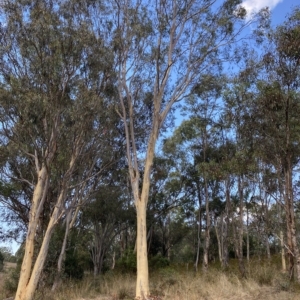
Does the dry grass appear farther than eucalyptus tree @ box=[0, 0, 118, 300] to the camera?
No

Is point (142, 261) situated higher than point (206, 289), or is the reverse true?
point (142, 261)

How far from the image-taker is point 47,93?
15.5m

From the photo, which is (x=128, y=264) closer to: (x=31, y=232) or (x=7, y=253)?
(x=31, y=232)

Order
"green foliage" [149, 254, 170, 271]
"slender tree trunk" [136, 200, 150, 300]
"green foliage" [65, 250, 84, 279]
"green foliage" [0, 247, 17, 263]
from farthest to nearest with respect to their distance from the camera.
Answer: "green foliage" [0, 247, 17, 263], "green foliage" [149, 254, 170, 271], "green foliage" [65, 250, 84, 279], "slender tree trunk" [136, 200, 150, 300]

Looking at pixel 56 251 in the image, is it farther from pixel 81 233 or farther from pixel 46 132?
pixel 81 233

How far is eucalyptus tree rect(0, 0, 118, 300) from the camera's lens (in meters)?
14.9

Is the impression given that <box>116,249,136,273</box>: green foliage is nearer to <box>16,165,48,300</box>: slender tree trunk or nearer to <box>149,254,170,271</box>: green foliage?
<box>149,254,170,271</box>: green foliage

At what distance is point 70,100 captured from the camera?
51.3 feet

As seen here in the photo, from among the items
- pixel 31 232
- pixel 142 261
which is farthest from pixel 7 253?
pixel 142 261

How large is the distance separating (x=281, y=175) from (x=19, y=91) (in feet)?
35.4

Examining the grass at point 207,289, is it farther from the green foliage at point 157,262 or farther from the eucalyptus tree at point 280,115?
the green foliage at point 157,262

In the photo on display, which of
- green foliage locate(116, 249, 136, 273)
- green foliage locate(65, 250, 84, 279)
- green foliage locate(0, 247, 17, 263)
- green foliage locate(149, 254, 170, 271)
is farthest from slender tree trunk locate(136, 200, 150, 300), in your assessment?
green foliage locate(0, 247, 17, 263)

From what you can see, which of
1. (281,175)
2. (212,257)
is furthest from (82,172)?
(212,257)

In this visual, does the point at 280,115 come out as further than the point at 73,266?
No
